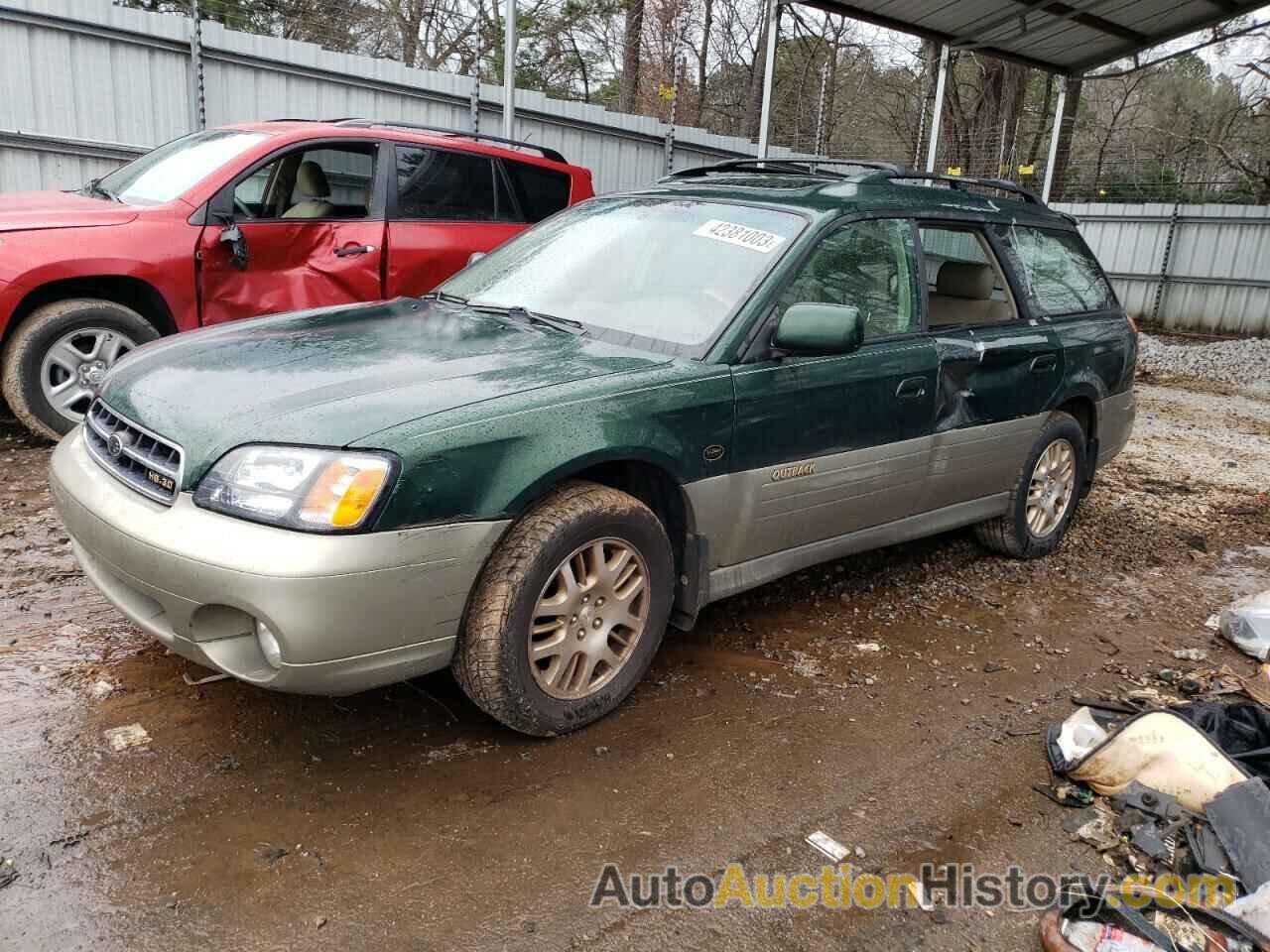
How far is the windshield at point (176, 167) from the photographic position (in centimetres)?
581

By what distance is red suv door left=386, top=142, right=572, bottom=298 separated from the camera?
21.4ft

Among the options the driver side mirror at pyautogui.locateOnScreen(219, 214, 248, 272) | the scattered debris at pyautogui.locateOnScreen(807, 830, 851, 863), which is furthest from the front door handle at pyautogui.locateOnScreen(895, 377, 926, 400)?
the driver side mirror at pyautogui.locateOnScreen(219, 214, 248, 272)

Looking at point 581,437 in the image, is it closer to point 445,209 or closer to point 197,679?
point 197,679

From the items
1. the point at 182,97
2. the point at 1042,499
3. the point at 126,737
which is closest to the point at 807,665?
Answer: the point at 1042,499

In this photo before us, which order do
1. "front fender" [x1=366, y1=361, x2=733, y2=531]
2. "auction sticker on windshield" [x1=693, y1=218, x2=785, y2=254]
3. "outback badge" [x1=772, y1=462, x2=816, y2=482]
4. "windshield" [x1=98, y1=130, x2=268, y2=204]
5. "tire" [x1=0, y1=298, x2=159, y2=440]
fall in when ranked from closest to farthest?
1. "front fender" [x1=366, y1=361, x2=733, y2=531]
2. "outback badge" [x1=772, y1=462, x2=816, y2=482]
3. "auction sticker on windshield" [x1=693, y1=218, x2=785, y2=254]
4. "tire" [x1=0, y1=298, x2=159, y2=440]
5. "windshield" [x1=98, y1=130, x2=268, y2=204]

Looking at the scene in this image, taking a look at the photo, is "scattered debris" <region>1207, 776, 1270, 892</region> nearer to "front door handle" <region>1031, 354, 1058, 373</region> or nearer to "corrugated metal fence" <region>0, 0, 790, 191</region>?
"front door handle" <region>1031, 354, 1058, 373</region>

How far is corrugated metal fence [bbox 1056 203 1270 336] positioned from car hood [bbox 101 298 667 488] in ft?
49.1

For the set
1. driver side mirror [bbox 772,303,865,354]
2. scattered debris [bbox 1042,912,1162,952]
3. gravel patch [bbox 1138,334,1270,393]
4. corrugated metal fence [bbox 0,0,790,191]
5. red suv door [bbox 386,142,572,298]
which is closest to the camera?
scattered debris [bbox 1042,912,1162,952]

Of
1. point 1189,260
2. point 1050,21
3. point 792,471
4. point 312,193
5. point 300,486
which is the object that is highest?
point 1050,21

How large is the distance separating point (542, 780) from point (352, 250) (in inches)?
171

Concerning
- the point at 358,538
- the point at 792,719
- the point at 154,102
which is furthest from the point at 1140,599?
Answer: the point at 154,102

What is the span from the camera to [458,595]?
2.68 metres

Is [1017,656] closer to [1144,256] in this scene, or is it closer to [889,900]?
[889,900]

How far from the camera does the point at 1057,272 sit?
4922 mm
